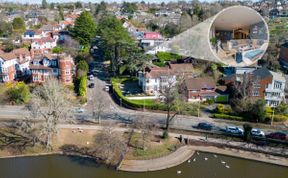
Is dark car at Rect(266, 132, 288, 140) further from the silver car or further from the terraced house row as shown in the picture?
the terraced house row

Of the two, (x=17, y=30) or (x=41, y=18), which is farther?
(x=41, y=18)

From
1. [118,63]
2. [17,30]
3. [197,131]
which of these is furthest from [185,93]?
[17,30]

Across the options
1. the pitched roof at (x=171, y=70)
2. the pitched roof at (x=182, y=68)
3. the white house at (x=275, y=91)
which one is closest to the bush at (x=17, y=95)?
the pitched roof at (x=171, y=70)

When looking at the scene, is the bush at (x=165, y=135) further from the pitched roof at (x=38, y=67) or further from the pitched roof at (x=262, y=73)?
the pitched roof at (x=38, y=67)

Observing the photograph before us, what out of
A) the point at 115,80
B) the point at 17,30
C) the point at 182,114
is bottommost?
the point at 182,114

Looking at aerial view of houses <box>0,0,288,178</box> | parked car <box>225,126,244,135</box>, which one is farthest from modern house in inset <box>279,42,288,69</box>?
parked car <box>225,126,244,135</box>

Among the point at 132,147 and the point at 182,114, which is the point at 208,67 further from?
the point at 132,147

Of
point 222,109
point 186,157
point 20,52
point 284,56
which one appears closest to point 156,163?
point 186,157
